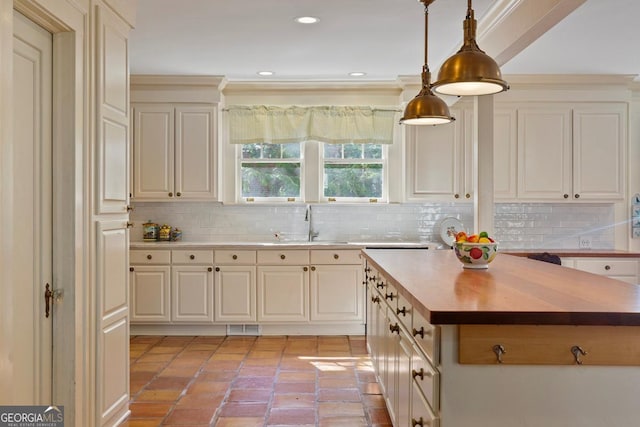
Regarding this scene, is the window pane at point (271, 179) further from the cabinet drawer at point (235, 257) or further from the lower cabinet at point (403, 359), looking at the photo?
the lower cabinet at point (403, 359)

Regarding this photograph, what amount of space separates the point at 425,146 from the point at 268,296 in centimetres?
219

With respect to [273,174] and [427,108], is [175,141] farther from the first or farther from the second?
[427,108]

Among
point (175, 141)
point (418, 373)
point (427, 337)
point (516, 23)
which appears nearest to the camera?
point (427, 337)

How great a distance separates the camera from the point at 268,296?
495 cm

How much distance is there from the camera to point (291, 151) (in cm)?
555

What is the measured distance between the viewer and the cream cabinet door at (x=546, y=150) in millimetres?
5113

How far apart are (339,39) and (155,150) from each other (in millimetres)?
2271

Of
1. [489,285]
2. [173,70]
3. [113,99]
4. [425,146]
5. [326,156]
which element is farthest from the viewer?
[326,156]

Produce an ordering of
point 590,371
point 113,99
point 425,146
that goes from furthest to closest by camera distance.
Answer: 1. point 425,146
2. point 113,99
3. point 590,371

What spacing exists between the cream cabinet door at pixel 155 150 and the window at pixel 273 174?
79 cm

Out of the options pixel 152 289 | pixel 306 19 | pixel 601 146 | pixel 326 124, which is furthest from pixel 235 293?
pixel 601 146

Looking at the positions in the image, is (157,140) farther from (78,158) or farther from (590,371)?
(590,371)

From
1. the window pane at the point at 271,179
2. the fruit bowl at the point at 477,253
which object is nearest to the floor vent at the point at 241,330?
the window pane at the point at 271,179

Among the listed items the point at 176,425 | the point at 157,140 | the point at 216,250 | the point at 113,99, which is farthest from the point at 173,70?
the point at 176,425
